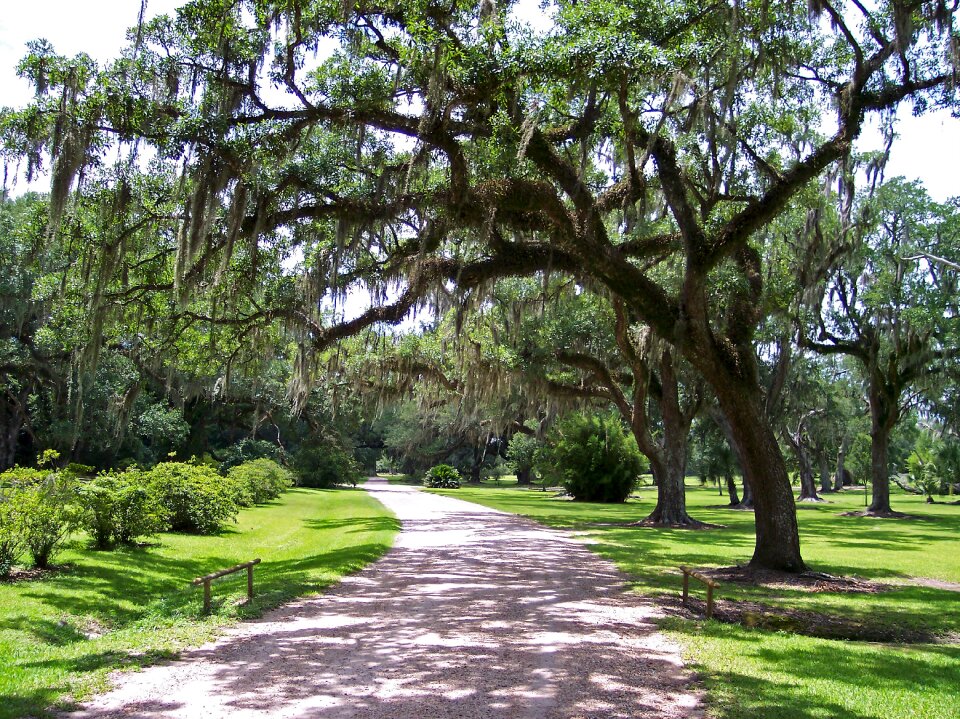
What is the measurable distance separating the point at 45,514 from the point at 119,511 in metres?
3.26

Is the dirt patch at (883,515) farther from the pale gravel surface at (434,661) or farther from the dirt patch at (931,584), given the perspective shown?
the pale gravel surface at (434,661)

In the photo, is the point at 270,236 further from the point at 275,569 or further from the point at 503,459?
the point at 503,459

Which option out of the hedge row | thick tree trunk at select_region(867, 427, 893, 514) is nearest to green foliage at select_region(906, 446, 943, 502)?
thick tree trunk at select_region(867, 427, 893, 514)

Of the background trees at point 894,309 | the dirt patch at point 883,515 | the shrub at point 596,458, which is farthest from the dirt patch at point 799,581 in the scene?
the shrub at point 596,458

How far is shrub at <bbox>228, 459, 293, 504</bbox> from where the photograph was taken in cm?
2622

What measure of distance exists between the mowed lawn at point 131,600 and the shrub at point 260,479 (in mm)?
8798

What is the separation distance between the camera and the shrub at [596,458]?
34031 mm

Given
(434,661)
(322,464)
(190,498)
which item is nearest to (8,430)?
(322,464)

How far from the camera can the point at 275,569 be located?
12.1m

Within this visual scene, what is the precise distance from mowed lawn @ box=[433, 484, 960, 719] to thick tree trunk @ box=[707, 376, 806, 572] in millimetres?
1267

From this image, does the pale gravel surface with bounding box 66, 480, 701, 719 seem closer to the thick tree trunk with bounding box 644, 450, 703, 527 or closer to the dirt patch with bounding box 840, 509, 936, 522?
the thick tree trunk with bounding box 644, 450, 703, 527

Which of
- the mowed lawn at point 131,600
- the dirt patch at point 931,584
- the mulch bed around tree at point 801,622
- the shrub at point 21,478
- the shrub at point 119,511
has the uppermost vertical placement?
the shrub at point 21,478

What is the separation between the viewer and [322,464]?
Answer: 4353cm

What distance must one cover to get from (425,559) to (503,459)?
52362mm
